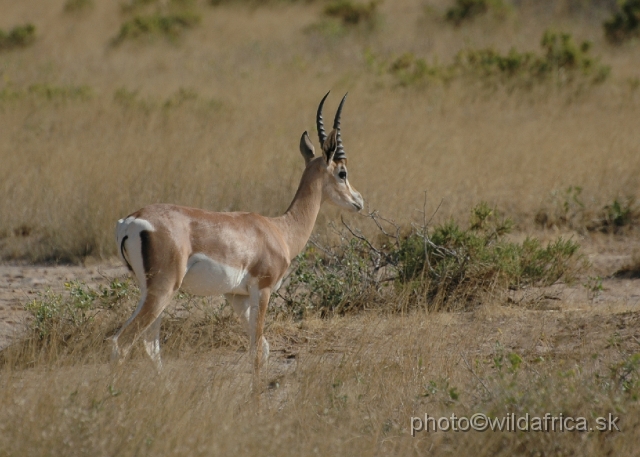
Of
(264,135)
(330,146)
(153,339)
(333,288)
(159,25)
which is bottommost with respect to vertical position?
(333,288)

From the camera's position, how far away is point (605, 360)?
6227 mm

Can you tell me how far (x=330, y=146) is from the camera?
691 centimetres

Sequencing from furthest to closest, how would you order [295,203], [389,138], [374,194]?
[389,138], [374,194], [295,203]

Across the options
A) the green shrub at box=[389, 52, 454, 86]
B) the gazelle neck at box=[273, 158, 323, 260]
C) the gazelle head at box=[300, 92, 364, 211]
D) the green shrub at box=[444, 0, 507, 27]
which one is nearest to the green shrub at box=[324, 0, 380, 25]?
the green shrub at box=[444, 0, 507, 27]

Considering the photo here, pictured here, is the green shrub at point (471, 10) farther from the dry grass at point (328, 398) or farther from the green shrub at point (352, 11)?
the dry grass at point (328, 398)

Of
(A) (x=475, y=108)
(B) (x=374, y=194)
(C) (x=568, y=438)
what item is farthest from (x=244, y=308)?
(A) (x=475, y=108)

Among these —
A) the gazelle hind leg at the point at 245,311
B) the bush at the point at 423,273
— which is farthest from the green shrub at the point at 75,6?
the gazelle hind leg at the point at 245,311

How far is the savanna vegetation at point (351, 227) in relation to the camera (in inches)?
197

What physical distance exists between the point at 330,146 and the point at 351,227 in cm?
252

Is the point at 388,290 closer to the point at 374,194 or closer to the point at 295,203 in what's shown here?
the point at 295,203

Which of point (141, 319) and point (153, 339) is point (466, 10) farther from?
point (141, 319)

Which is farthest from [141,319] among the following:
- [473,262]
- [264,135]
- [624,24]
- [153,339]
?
[624,24]

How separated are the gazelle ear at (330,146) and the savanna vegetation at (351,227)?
1202 millimetres

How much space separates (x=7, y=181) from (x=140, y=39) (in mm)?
10646
